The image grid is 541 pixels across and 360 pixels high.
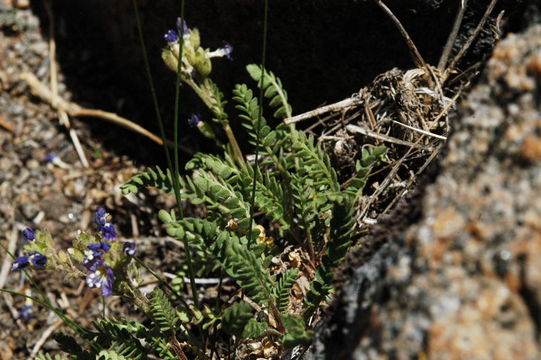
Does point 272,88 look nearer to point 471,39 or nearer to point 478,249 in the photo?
point 471,39

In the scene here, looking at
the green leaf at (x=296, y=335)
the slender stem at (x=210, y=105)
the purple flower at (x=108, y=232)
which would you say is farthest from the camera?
the slender stem at (x=210, y=105)

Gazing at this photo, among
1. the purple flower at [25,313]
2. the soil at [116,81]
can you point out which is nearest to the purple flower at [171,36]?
the soil at [116,81]

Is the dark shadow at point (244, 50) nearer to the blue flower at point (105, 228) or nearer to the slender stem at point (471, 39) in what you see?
the slender stem at point (471, 39)

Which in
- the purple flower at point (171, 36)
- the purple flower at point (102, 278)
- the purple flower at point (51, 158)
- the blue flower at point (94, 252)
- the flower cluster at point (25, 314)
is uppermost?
the purple flower at point (171, 36)

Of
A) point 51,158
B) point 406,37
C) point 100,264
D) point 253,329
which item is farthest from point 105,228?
point 51,158

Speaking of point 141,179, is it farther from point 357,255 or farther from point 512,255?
point 512,255

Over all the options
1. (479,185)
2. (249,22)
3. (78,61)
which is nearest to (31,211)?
(78,61)
